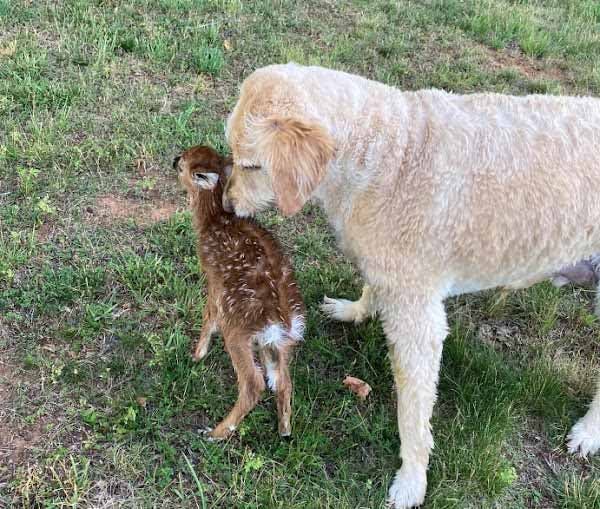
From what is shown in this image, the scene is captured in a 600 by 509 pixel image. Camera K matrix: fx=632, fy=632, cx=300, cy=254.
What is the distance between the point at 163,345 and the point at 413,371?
1.33 meters

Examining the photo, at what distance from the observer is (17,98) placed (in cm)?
473

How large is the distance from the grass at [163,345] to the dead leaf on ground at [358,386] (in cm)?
5

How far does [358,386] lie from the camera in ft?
11.3

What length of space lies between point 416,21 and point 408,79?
1.33 metres

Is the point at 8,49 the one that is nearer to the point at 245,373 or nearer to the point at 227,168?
the point at 227,168

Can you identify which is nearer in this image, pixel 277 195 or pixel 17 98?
pixel 277 195

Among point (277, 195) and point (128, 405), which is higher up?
point (277, 195)

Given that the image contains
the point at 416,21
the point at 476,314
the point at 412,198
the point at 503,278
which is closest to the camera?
the point at 412,198

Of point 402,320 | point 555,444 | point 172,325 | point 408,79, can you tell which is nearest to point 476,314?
point 555,444

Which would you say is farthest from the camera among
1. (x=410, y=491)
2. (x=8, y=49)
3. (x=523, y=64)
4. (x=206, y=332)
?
(x=523, y=64)

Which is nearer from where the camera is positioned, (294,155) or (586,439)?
(294,155)

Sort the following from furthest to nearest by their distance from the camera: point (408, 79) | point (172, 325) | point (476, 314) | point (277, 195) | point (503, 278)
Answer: point (408, 79) → point (476, 314) → point (172, 325) → point (503, 278) → point (277, 195)

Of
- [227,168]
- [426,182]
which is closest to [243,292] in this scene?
[227,168]

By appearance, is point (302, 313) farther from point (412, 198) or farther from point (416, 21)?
point (416, 21)
